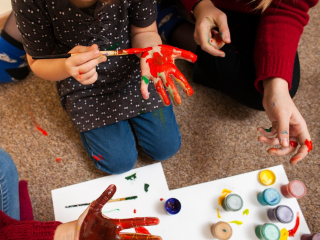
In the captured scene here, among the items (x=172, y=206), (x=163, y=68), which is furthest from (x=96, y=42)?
(x=172, y=206)

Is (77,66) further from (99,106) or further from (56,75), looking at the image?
(99,106)

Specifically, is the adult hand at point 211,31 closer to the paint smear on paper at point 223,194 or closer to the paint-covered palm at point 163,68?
the paint-covered palm at point 163,68

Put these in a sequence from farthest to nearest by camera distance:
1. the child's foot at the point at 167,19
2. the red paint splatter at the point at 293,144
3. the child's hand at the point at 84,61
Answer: the child's foot at the point at 167,19 → the red paint splatter at the point at 293,144 → the child's hand at the point at 84,61

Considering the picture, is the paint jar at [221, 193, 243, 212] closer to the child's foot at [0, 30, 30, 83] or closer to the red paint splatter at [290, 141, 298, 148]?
the red paint splatter at [290, 141, 298, 148]

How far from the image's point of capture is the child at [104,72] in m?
0.66

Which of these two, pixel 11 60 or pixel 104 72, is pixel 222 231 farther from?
pixel 11 60

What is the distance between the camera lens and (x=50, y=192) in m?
0.94

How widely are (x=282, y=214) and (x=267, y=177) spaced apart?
0.43ft

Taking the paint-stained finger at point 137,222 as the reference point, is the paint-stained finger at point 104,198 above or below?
above

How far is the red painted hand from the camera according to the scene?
0.63 metres

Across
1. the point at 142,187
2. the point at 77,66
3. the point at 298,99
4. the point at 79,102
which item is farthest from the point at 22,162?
the point at 298,99

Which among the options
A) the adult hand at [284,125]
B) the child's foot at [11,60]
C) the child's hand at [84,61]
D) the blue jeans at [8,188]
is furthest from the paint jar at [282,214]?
the child's foot at [11,60]

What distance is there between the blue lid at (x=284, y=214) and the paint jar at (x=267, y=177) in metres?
0.09

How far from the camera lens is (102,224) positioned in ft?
2.10
